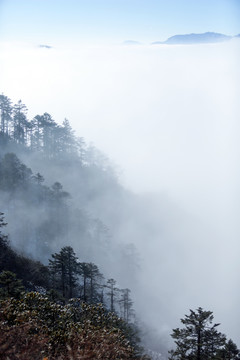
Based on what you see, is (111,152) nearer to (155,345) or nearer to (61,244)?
(61,244)

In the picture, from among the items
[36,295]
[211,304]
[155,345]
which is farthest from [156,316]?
[36,295]

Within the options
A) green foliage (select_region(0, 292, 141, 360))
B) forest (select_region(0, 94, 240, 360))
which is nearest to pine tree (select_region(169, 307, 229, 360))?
forest (select_region(0, 94, 240, 360))

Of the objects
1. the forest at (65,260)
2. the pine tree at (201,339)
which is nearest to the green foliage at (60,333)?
the forest at (65,260)

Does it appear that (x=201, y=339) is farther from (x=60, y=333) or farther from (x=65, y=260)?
(x=65, y=260)

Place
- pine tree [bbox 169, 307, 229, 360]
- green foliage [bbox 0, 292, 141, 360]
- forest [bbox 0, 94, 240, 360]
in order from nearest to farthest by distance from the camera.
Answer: green foliage [bbox 0, 292, 141, 360] < forest [bbox 0, 94, 240, 360] < pine tree [bbox 169, 307, 229, 360]

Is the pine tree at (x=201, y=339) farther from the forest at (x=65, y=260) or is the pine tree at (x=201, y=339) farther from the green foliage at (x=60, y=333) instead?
the green foliage at (x=60, y=333)

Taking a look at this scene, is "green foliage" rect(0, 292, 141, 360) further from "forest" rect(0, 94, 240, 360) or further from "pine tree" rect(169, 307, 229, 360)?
"pine tree" rect(169, 307, 229, 360)

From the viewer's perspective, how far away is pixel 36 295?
1308 cm

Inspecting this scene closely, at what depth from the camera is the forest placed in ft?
34.0

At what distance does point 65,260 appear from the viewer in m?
26.8

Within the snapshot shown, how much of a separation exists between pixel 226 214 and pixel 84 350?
142m

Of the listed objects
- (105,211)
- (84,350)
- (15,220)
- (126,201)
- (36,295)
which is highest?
(126,201)

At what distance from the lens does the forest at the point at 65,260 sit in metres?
10.4

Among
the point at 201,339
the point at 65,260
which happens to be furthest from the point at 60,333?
the point at 65,260
